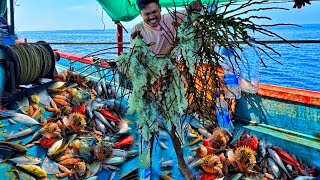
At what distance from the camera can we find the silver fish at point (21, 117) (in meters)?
3.96

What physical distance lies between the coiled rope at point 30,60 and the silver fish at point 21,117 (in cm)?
60

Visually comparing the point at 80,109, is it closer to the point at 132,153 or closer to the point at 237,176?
the point at 132,153

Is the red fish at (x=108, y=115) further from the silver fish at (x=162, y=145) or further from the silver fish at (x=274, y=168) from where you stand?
the silver fish at (x=274, y=168)

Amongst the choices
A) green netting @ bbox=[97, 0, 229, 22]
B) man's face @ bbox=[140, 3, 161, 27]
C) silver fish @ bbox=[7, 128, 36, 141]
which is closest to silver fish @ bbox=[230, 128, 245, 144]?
man's face @ bbox=[140, 3, 161, 27]

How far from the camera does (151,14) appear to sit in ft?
6.81

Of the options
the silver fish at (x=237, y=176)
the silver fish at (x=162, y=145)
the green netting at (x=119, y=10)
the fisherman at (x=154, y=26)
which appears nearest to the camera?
the fisherman at (x=154, y=26)

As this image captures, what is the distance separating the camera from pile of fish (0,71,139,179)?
335cm

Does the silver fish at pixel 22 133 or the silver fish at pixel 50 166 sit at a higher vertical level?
the silver fish at pixel 22 133

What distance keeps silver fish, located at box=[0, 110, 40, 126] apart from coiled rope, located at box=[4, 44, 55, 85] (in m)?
0.60

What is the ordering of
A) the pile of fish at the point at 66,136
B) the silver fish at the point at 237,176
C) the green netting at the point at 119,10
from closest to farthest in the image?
the silver fish at the point at 237,176
the pile of fish at the point at 66,136
the green netting at the point at 119,10

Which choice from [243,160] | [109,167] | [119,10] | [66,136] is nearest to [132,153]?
[109,167]

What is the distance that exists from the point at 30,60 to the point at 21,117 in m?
1.08

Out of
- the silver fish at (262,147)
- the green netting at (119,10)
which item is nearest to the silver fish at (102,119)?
the silver fish at (262,147)

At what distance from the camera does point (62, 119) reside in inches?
161
